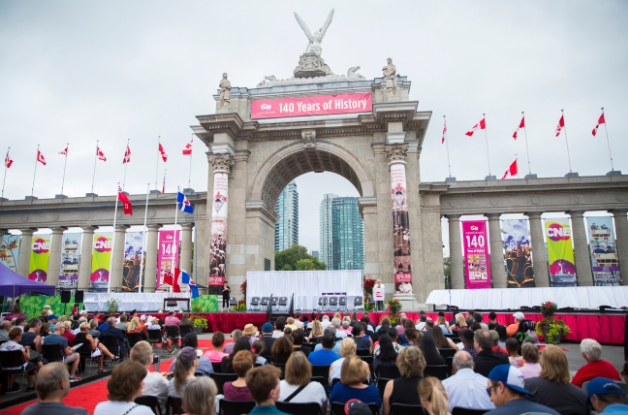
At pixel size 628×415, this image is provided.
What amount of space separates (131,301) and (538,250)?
29275 mm

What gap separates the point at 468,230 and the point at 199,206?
2197 cm

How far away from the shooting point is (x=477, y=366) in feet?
20.2

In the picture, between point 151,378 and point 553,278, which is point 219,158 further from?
point 553,278

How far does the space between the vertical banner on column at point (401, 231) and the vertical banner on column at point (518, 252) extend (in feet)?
34.4

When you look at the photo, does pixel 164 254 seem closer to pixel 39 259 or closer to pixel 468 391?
pixel 39 259

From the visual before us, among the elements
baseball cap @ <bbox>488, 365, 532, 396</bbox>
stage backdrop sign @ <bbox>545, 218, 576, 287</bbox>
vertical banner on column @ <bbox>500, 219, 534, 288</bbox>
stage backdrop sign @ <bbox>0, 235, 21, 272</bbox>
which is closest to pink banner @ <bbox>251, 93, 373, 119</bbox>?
vertical banner on column @ <bbox>500, 219, 534, 288</bbox>

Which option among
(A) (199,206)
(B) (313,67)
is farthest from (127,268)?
(B) (313,67)

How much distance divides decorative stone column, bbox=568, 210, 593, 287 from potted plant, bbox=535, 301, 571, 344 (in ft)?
56.1

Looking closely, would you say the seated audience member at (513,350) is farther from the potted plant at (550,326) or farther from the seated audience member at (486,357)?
the potted plant at (550,326)

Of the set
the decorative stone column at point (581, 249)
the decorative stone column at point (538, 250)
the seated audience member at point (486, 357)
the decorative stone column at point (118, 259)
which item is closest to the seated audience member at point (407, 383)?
the seated audience member at point (486, 357)

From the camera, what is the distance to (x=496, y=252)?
31.2 m

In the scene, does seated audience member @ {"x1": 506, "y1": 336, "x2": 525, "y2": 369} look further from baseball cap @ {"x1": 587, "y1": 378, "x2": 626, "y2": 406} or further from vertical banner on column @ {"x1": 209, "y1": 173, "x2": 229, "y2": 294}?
vertical banner on column @ {"x1": 209, "y1": 173, "x2": 229, "y2": 294}

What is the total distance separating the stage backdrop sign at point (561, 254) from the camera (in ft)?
101

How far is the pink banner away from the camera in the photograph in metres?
29.2
